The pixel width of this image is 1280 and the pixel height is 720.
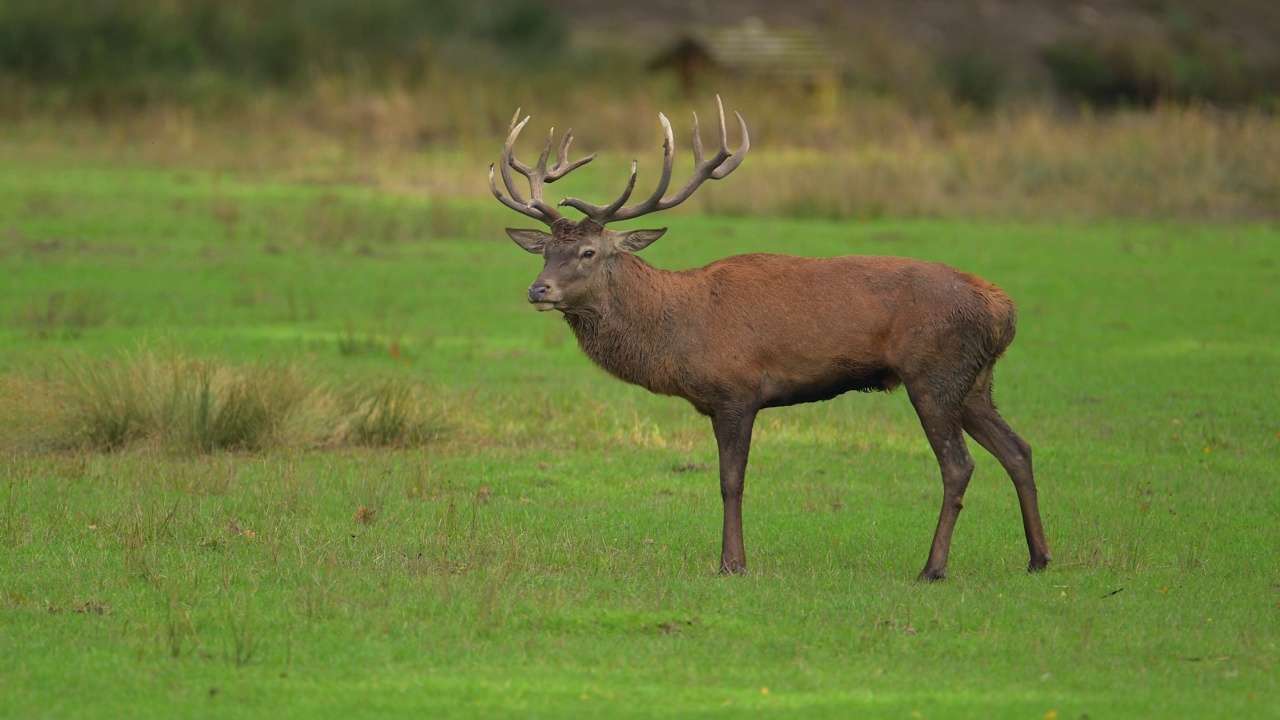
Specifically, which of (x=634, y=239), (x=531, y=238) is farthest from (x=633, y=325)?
(x=531, y=238)

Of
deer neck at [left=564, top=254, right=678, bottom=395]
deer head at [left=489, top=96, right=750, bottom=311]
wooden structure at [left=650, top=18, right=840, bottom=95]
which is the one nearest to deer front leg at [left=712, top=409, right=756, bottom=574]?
deer neck at [left=564, top=254, right=678, bottom=395]

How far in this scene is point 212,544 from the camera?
358 inches

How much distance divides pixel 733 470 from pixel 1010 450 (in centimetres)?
152

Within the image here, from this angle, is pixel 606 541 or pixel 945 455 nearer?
pixel 945 455

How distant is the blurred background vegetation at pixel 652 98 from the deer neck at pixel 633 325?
53.2 feet

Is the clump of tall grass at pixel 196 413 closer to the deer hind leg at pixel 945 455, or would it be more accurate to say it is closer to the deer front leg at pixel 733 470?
the deer front leg at pixel 733 470

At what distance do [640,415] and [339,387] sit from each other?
2.38m

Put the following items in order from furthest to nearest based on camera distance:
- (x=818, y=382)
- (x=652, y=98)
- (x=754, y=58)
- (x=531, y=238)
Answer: (x=754, y=58)
(x=652, y=98)
(x=531, y=238)
(x=818, y=382)

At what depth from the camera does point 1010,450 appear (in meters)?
9.09

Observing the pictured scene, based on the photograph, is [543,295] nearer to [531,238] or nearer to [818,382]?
[531,238]

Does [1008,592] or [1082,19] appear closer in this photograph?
[1008,592]

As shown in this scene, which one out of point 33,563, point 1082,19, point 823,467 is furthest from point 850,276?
point 1082,19

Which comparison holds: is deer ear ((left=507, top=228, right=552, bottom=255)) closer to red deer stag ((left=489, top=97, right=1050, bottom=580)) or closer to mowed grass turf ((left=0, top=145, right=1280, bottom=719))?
red deer stag ((left=489, top=97, right=1050, bottom=580))

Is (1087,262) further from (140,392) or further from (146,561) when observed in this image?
(146,561)
